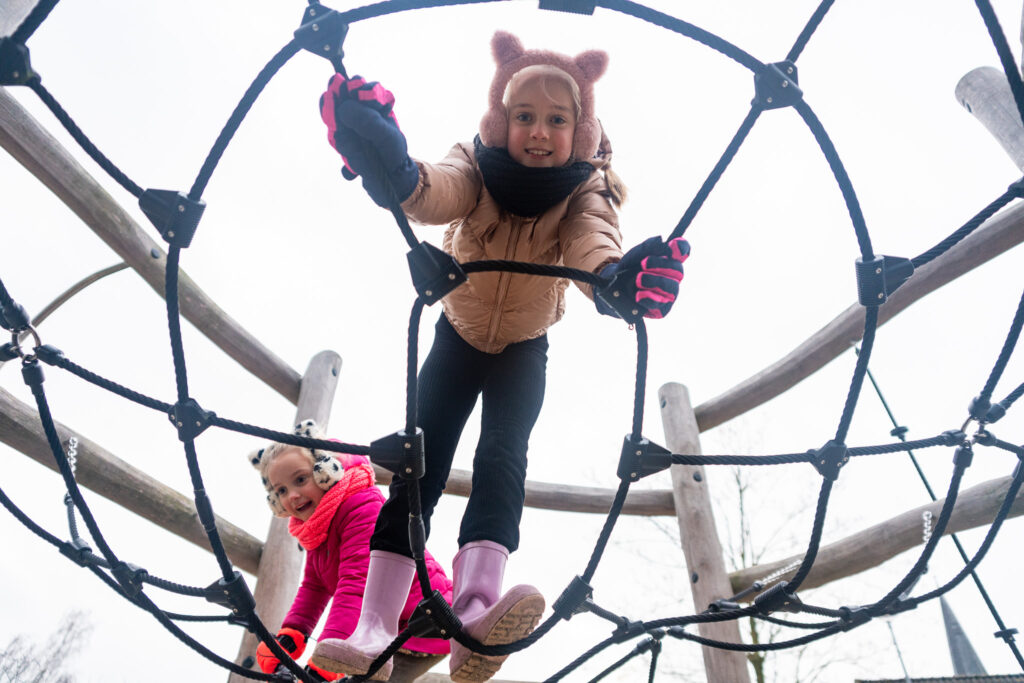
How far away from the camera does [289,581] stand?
2045 millimetres

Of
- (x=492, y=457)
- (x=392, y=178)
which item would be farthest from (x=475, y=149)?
(x=492, y=457)

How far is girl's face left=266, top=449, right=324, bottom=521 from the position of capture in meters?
1.67

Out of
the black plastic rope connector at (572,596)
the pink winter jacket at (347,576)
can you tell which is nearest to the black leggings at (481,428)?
the black plastic rope connector at (572,596)

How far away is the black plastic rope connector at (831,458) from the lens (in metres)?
0.95

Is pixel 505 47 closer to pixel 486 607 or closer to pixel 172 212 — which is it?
pixel 172 212

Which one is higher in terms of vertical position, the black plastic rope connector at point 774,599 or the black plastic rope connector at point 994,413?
the black plastic rope connector at point 994,413

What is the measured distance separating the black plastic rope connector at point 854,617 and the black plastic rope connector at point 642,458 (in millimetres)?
480

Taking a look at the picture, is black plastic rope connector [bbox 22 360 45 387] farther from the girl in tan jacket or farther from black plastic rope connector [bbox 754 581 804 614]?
black plastic rope connector [bbox 754 581 804 614]

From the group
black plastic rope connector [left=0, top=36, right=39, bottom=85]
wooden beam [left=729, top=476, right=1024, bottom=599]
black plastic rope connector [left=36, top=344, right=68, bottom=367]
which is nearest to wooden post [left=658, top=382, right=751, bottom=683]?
wooden beam [left=729, top=476, right=1024, bottom=599]

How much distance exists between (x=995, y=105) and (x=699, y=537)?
154 cm

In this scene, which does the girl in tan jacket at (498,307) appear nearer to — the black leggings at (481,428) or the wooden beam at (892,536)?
the black leggings at (481,428)

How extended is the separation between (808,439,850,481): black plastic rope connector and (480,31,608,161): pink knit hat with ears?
614 millimetres

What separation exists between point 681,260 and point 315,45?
1.47 feet

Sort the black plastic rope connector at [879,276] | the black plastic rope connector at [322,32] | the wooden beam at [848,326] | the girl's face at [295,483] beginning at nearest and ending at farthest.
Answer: the black plastic rope connector at [322,32]
the black plastic rope connector at [879,276]
the girl's face at [295,483]
the wooden beam at [848,326]
